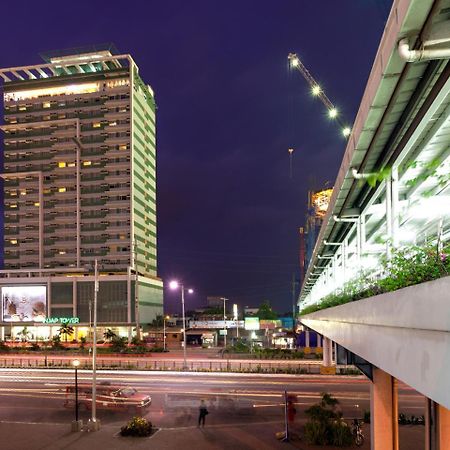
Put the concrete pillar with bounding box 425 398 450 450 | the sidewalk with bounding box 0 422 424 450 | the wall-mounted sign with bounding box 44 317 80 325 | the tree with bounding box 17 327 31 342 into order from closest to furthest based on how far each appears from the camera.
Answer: the concrete pillar with bounding box 425 398 450 450
the sidewalk with bounding box 0 422 424 450
the tree with bounding box 17 327 31 342
the wall-mounted sign with bounding box 44 317 80 325

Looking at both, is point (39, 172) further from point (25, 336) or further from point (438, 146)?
point (438, 146)

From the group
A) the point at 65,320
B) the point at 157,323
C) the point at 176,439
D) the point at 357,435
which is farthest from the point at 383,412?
the point at 157,323

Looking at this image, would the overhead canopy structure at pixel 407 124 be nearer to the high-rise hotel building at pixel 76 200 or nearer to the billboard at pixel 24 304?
the high-rise hotel building at pixel 76 200

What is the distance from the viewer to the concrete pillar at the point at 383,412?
16981 millimetres

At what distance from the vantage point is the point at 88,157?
110 m

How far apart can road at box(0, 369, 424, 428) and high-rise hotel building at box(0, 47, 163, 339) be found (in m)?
53.6

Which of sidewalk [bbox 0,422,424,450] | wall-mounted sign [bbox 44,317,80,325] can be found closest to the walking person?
sidewalk [bbox 0,422,424,450]

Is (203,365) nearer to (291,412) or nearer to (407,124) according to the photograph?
(291,412)

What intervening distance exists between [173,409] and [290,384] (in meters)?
12.7

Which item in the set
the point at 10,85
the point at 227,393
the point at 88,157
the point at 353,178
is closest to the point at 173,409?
the point at 227,393

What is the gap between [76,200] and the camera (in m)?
110

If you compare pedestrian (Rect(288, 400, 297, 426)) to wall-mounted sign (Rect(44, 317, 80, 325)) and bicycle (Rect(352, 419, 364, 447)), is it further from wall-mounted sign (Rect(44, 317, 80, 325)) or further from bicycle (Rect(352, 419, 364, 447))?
wall-mounted sign (Rect(44, 317, 80, 325))

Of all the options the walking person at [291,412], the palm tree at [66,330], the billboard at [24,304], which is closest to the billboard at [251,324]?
the palm tree at [66,330]

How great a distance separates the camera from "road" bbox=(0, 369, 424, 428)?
30.0m
